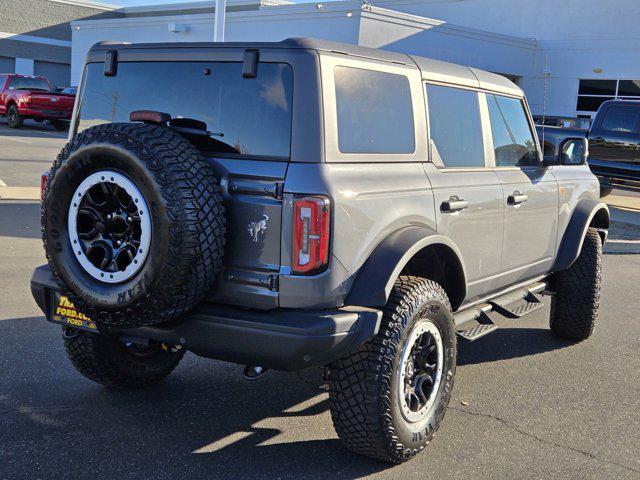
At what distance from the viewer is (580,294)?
6000mm

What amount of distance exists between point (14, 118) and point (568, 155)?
956 inches

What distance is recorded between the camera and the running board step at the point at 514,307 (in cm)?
504

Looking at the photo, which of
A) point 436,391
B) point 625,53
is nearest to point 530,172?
point 436,391

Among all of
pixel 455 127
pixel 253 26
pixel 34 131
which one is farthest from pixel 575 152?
pixel 253 26

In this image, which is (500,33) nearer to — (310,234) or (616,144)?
(616,144)

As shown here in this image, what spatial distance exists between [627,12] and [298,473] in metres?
28.1

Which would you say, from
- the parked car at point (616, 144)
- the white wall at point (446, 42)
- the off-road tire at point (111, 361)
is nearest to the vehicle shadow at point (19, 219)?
the off-road tire at point (111, 361)

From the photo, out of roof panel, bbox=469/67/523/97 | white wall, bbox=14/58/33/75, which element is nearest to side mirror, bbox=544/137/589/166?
roof panel, bbox=469/67/523/97

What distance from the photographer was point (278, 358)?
10.9 feet

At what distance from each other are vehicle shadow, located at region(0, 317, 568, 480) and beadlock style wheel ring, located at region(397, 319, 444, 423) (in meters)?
0.31

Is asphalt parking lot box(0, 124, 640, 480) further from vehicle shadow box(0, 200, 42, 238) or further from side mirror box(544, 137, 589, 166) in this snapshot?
vehicle shadow box(0, 200, 42, 238)

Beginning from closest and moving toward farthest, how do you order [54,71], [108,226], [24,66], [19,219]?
[108,226], [19,219], [24,66], [54,71]

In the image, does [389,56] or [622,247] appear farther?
[622,247]

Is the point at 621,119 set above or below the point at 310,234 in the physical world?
above
